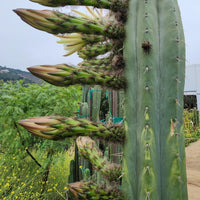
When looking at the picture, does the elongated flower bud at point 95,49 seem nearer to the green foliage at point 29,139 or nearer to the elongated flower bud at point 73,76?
the elongated flower bud at point 73,76

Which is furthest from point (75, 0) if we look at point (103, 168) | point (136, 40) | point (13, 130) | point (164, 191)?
point (13, 130)

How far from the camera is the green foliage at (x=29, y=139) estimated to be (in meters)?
4.18

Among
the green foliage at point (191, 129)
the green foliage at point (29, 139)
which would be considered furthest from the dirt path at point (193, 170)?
the green foliage at point (29, 139)

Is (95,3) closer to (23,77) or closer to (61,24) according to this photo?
(61,24)

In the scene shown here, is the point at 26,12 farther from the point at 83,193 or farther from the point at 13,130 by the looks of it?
the point at 13,130

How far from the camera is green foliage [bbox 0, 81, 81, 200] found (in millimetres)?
4176

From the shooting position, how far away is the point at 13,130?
4.22 m

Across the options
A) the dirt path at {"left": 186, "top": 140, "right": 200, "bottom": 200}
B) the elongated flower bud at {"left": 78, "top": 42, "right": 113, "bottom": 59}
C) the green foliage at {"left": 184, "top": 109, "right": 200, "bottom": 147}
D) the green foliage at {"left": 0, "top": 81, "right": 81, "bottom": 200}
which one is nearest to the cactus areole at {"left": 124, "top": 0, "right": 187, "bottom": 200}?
the elongated flower bud at {"left": 78, "top": 42, "right": 113, "bottom": 59}

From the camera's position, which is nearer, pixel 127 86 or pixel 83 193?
pixel 83 193

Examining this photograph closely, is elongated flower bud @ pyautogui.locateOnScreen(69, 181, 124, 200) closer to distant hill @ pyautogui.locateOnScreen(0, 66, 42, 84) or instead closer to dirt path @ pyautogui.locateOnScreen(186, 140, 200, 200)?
distant hill @ pyautogui.locateOnScreen(0, 66, 42, 84)

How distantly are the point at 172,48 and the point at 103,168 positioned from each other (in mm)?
722

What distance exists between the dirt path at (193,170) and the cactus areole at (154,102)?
4335 millimetres

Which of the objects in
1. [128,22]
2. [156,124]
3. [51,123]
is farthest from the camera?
[128,22]

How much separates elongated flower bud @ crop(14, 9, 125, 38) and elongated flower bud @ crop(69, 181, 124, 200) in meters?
0.74
